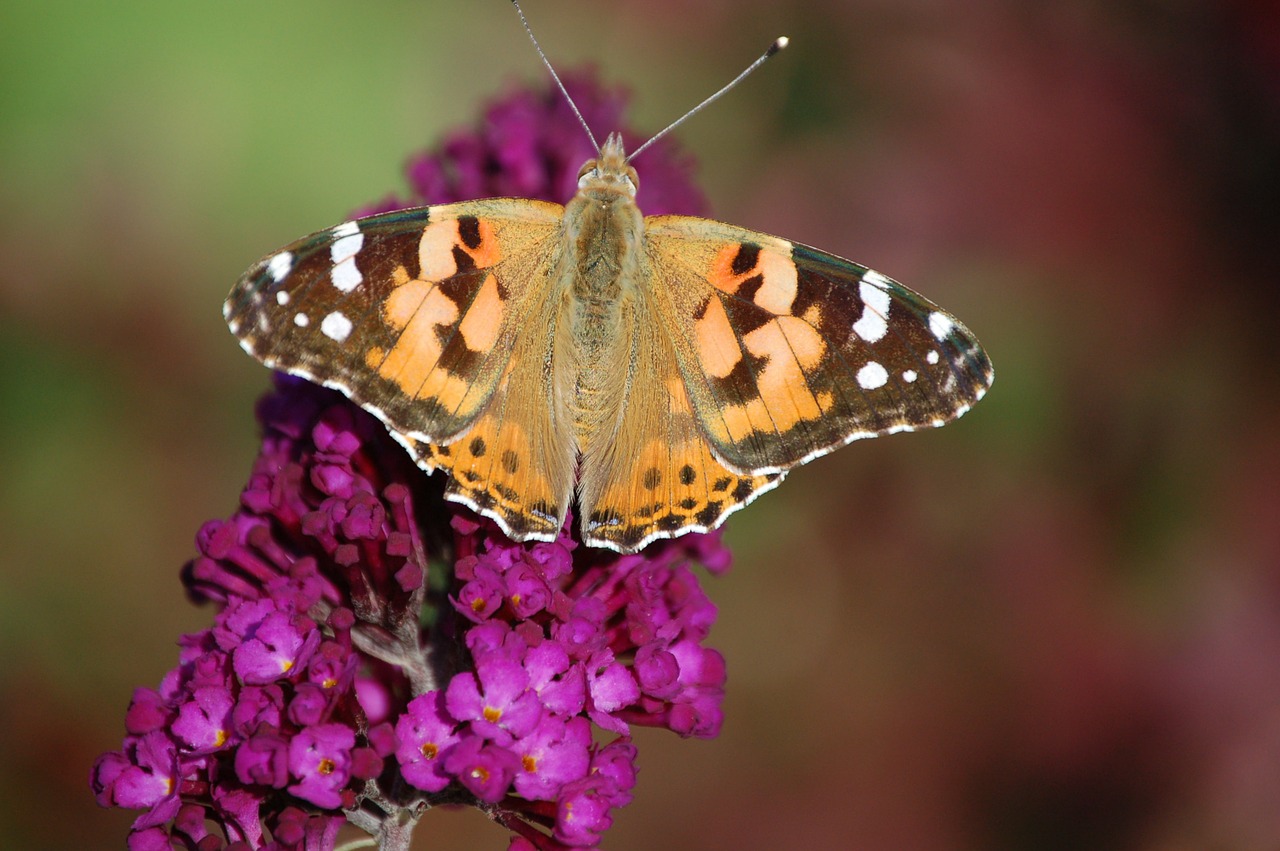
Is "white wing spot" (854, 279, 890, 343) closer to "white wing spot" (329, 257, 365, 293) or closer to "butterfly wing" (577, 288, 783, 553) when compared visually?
"butterfly wing" (577, 288, 783, 553)

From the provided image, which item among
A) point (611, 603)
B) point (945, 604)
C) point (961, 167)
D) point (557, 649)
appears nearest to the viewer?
point (557, 649)

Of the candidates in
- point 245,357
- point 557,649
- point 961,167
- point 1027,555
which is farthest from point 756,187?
point 557,649

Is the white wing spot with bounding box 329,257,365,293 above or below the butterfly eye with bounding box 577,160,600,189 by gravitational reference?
below

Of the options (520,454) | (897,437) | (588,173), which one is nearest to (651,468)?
(520,454)

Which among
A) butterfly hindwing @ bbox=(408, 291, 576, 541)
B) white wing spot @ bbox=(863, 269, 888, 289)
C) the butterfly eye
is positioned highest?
the butterfly eye

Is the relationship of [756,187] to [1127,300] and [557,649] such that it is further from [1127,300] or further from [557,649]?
[557,649]

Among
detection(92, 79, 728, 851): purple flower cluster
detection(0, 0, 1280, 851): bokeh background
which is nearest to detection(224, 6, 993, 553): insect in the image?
detection(92, 79, 728, 851): purple flower cluster
